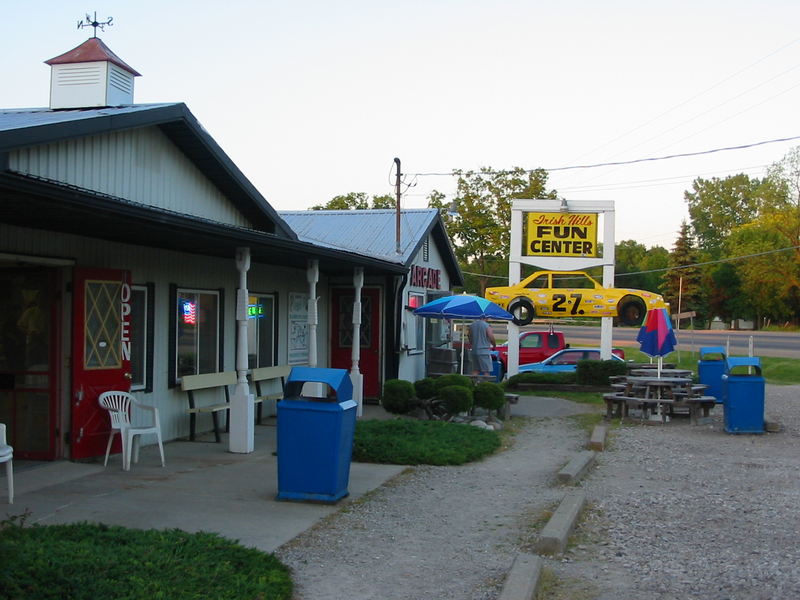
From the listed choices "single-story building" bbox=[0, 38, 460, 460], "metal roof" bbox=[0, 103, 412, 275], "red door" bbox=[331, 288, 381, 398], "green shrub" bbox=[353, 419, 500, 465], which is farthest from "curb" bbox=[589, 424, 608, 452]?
"red door" bbox=[331, 288, 381, 398]

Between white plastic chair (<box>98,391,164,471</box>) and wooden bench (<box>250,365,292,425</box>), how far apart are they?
3007 mm

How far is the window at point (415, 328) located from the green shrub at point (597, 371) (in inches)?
160

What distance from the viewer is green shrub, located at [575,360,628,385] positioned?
2123 cm

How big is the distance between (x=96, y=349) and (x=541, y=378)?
13792mm

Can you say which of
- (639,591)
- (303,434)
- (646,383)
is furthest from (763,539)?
(646,383)

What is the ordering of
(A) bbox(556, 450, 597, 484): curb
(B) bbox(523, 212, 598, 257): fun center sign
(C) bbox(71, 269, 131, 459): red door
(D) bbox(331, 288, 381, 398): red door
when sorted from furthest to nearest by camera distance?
(B) bbox(523, 212, 598, 257): fun center sign < (D) bbox(331, 288, 381, 398): red door < (C) bbox(71, 269, 131, 459): red door < (A) bbox(556, 450, 597, 484): curb

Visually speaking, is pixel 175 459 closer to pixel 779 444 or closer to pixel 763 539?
pixel 763 539

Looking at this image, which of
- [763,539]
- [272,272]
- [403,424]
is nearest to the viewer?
[763,539]

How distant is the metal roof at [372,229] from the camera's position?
65.9 ft

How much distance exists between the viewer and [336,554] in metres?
6.60

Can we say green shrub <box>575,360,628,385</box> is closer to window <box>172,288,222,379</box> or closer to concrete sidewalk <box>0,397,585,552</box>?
window <box>172,288,222,379</box>

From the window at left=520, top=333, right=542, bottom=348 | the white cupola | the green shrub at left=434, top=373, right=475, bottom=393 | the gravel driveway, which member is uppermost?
the white cupola

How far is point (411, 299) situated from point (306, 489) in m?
11.6

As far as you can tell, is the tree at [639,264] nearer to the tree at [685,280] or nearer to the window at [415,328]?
the tree at [685,280]
